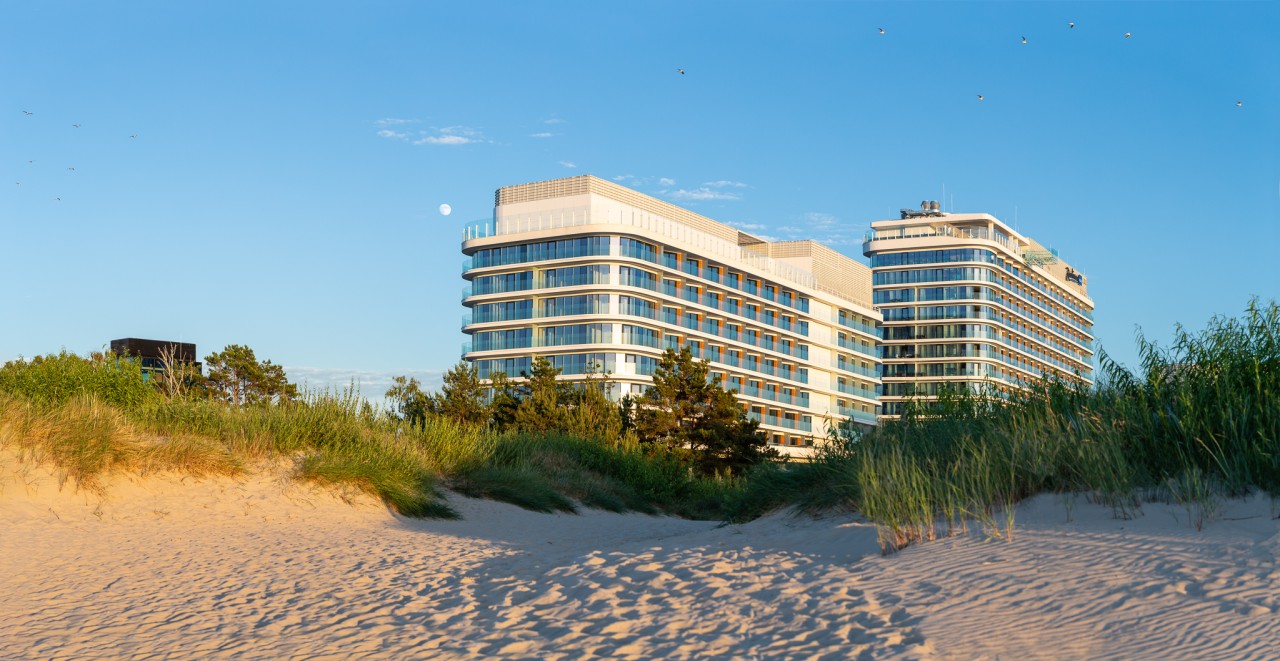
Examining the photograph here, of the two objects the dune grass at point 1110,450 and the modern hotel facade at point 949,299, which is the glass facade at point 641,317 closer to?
the modern hotel facade at point 949,299

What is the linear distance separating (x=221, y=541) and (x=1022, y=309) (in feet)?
430

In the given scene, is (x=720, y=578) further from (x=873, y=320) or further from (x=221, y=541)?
(x=873, y=320)

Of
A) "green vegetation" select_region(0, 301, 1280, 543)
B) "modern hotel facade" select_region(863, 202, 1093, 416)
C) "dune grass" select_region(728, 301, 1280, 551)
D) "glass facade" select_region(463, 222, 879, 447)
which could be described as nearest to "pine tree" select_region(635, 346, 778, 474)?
"glass facade" select_region(463, 222, 879, 447)

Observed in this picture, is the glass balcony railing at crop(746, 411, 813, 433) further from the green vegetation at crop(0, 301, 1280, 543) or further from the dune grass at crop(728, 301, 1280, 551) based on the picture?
the dune grass at crop(728, 301, 1280, 551)

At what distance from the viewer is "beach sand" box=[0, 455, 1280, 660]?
6.40 m

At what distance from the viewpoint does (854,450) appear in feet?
44.6

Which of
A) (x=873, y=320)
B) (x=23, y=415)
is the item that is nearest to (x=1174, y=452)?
(x=23, y=415)

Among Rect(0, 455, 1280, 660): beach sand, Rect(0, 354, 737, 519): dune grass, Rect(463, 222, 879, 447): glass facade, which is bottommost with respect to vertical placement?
Rect(0, 455, 1280, 660): beach sand

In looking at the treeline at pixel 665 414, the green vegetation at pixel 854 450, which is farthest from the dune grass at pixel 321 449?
the treeline at pixel 665 414

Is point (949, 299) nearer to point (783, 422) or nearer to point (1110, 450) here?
point (783, 422)

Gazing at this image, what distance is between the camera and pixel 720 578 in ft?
26.9

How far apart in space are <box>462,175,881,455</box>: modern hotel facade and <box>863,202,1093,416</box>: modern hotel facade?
21.0 metres

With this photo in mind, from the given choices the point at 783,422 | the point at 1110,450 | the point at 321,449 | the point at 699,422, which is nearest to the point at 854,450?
the point at 1110,450

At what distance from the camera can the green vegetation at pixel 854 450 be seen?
9.17 meters
